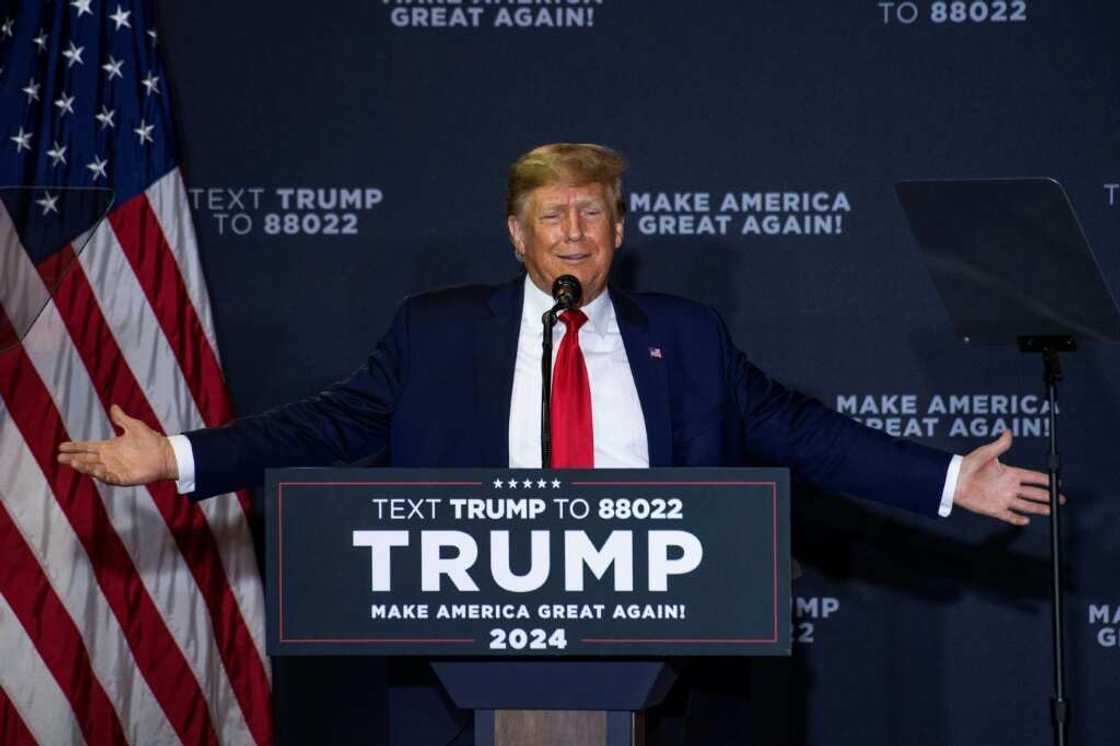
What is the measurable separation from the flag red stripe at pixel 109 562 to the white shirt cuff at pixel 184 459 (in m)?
1.25

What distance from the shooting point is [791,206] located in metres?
4.46

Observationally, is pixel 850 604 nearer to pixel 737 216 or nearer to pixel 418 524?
pixel 737 216

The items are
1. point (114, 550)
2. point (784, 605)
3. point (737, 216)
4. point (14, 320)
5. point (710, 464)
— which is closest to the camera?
point (784, 605)

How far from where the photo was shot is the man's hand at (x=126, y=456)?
2.74 metres

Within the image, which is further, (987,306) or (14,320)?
(987,306)

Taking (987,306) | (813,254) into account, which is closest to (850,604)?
(813,254)

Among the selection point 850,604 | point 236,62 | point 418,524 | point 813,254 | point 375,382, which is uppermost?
point 236,62

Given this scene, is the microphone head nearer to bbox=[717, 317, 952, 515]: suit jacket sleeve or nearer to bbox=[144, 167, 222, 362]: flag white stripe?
bbox=[717, 317, 952, 515]: suit jacket sleeve

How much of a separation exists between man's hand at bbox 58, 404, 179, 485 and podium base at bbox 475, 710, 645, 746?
0.82 meters

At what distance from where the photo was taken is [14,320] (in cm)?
253

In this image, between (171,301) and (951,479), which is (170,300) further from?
(951,479)

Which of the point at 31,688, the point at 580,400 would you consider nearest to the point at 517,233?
the point at 580,400

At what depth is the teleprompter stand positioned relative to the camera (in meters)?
3.12

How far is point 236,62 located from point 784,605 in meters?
2.78
